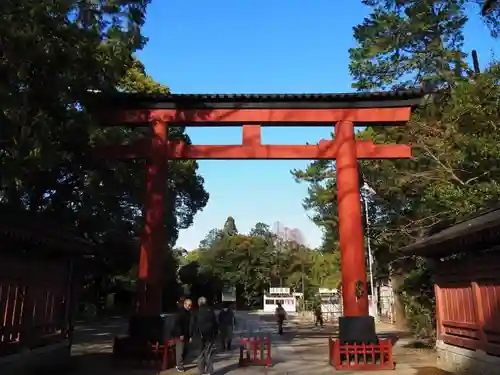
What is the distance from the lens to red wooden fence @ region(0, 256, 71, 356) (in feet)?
29.7

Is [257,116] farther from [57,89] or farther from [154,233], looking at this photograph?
[57,89]

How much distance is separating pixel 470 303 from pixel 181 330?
660 centimetres

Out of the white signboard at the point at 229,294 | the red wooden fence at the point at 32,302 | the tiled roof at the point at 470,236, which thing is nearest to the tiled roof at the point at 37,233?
the red wooden fence at the point at 32,302

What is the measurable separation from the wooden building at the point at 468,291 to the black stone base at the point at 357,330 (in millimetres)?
1682

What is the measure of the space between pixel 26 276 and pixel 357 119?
9371 mm

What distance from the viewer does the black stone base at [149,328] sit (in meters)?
11.8

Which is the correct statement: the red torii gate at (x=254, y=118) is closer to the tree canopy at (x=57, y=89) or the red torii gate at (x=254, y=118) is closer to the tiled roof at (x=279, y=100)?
the tiled roof at (x=279, y=100)

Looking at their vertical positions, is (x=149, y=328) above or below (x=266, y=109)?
below

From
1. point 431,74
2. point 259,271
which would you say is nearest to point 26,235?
point 431,74

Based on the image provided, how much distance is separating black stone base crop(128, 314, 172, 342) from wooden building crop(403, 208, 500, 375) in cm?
653

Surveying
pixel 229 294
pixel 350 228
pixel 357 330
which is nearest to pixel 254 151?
pixel 350 228

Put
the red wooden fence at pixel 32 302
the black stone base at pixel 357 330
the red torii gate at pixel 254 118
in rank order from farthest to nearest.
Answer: the red torii gate at pixel 254 118 → the black stone base at pixel 357 330 → the red wooden fence at pixel 32 302

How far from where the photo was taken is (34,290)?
10.3m

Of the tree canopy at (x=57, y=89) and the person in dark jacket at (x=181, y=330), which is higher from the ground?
the tree canopy at (x=57, y=89)
